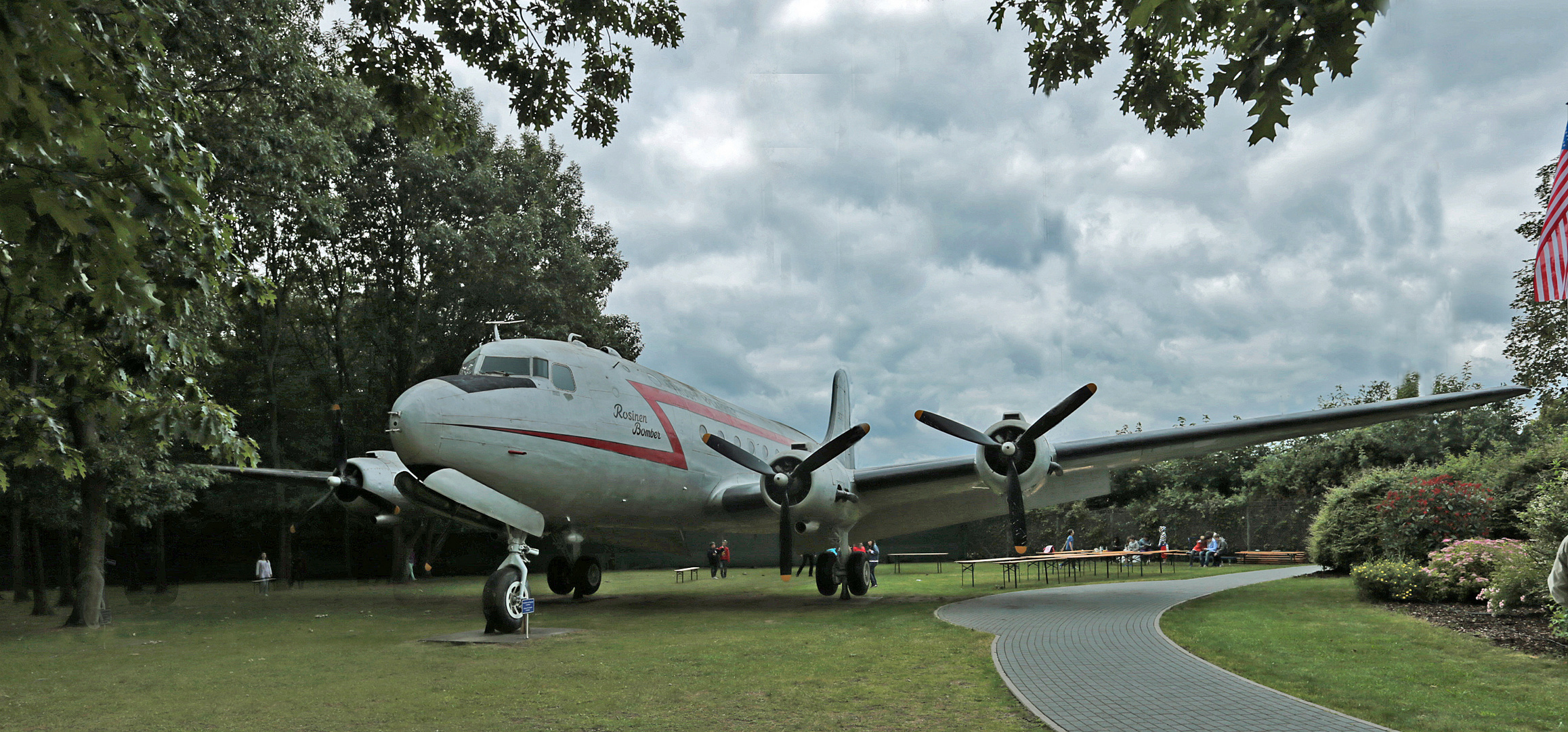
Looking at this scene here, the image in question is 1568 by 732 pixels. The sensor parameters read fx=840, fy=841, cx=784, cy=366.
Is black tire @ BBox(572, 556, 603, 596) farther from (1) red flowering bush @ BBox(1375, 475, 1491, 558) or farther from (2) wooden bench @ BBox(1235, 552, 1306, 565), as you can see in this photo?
(2) wooden bench @ BBox(1235, 552, 1306, 565)

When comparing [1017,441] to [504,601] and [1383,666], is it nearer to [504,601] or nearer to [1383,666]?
[1383,666]

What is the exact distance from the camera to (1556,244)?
7.35 m

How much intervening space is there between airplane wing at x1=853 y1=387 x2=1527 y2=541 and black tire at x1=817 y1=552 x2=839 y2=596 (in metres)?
1.21

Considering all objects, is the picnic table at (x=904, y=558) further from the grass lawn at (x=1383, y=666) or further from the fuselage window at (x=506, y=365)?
the fuselage window at (x=506, y=365)

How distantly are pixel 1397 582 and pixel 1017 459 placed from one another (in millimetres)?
5774

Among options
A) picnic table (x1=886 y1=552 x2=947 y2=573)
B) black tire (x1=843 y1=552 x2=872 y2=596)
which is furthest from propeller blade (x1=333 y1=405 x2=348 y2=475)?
picnic table (x1=886 y1=552 x2=947 y2=573)

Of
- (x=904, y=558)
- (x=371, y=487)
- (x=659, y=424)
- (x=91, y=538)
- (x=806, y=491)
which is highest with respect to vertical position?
(x=659, y=424)

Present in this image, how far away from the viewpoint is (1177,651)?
8.80m

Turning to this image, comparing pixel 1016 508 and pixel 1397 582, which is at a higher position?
pixel 1016 508

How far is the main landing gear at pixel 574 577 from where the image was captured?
18.2m

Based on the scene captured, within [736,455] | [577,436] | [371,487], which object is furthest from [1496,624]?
[371,487]

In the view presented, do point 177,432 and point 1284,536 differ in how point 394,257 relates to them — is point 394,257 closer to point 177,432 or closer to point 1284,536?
point 177,432

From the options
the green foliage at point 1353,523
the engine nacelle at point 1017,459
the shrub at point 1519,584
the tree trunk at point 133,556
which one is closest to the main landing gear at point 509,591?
the engine nacelle at point 1017,459

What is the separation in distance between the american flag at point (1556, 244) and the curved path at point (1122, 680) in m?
4.19
